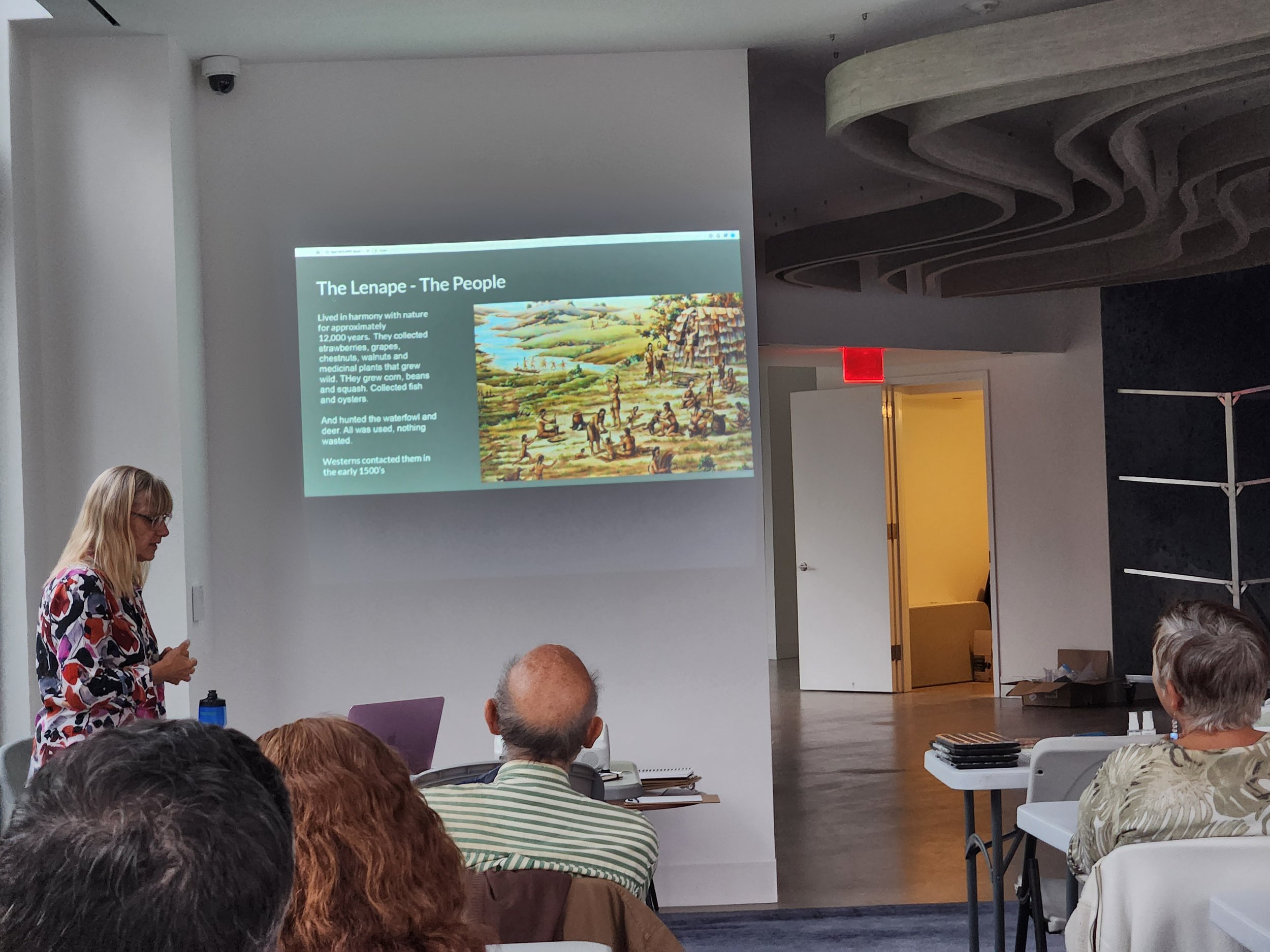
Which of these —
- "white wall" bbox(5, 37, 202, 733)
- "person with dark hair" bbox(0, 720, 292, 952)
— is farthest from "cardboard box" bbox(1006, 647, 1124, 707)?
"person with dark hair" bbox(0, 720, 292, 952)

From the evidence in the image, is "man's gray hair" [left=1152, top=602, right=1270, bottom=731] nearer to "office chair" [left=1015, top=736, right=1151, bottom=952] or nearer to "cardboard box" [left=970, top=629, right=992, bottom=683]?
"office chair" [left=1015, top=736, right=1151, bottom=952]

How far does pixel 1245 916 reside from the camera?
1.74 meters

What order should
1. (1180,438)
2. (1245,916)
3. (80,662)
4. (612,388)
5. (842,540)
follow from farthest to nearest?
1. (842,540)
2. (1180,438)
3. (612,388)
4. (80,662)
5. (1245,916)

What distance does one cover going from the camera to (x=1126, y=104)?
447 cm

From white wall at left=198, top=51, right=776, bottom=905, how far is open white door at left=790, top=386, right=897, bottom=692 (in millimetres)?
5322

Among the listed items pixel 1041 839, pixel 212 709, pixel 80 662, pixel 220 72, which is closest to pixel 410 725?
pixel 212 709

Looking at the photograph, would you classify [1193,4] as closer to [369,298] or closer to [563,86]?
[563,86]

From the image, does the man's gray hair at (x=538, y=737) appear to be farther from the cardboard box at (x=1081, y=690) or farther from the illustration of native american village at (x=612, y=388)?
the cardboard box at (x=1081, y=690)

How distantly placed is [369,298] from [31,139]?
1288mm

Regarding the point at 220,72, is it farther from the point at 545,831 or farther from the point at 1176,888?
the point at 1176,888

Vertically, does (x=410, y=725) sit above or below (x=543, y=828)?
below

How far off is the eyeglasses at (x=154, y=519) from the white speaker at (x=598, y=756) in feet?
4.36

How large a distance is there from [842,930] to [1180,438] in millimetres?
5823

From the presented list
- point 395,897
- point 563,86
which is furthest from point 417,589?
point 395,897
